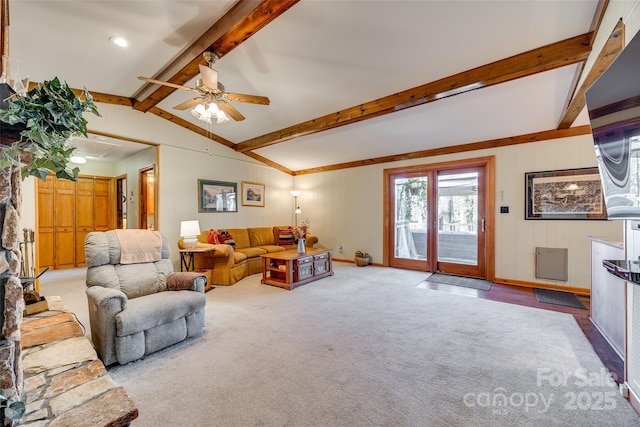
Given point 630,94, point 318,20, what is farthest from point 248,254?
point 630,94

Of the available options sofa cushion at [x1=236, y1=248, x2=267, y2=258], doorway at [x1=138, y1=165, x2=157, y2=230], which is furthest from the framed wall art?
doorway at [x1=138, y1=165, x2=157, y2=230]

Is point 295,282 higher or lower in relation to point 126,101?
lower

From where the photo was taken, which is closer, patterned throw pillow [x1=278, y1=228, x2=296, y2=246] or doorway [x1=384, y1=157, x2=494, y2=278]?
doorway [x1=384, y1=157, x2=494, y2=278]

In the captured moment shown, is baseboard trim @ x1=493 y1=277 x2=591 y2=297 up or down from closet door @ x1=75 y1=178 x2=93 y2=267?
down

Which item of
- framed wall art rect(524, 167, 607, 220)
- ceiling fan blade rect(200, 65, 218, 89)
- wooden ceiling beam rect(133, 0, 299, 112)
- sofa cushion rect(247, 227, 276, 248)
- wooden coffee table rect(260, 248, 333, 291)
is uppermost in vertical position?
wooden ceiling beam rect(133, 0, 299, 112)

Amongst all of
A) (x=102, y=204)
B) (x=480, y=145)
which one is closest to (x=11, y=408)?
(x=480, y=145)

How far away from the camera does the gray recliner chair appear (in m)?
2.05

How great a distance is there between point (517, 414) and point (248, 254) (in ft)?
14.1

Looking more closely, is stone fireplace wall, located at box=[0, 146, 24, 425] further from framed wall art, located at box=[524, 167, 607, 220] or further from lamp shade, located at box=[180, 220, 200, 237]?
framed wall art, located at box=[524, 167, 607, 220]

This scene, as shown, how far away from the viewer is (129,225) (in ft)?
19.2

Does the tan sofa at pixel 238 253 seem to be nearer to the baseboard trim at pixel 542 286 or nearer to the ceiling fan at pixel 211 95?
the ceiling fan at pixel 211 95

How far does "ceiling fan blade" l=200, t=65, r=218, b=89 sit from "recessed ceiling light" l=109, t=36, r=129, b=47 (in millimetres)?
1016

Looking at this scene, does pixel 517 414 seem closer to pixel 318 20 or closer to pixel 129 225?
pixel 318 20

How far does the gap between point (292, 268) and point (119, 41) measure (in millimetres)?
3447
